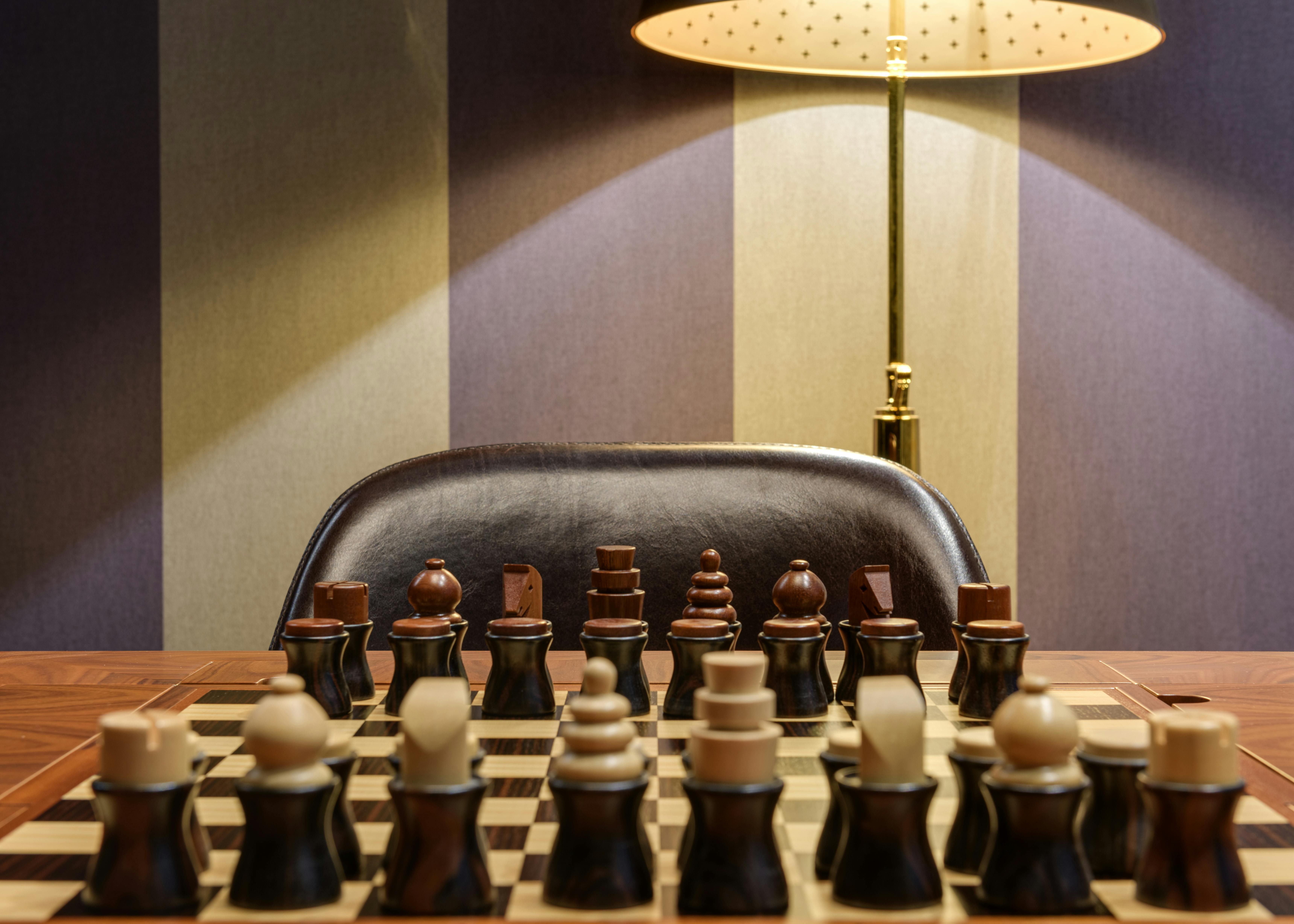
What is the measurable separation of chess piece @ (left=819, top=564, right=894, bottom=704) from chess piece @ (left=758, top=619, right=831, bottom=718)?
0.17ft

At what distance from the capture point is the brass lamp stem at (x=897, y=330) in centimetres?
234

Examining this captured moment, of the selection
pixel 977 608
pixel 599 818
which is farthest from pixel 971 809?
pixel 977 608

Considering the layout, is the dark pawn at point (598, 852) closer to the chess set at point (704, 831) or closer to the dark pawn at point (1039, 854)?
the chess set at point (704, 831)

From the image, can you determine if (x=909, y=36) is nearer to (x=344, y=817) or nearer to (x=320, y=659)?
(x=320, y=659)

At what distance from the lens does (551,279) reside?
271cm

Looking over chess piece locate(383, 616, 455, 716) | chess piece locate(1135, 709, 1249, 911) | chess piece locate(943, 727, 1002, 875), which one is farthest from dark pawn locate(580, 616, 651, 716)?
chess piece locate(1135, 709, 1249, 911)

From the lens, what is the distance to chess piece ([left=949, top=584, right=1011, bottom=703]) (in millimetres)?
1111

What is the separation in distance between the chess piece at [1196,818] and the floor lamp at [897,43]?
5.55 ft

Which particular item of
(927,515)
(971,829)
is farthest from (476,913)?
(927,515)

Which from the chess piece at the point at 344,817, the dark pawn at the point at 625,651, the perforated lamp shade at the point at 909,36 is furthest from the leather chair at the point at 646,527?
the chess piece at the point at 344,817

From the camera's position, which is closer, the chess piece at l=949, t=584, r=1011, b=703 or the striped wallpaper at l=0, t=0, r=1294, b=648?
the chess piece at l=949, t=584, r=1011, b=703

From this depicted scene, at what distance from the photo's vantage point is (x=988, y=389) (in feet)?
9.05

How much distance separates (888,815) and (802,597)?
0.50 metres

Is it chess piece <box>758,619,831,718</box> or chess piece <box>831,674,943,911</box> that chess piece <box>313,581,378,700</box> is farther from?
chess piece <box>831,674,943,911</box>
